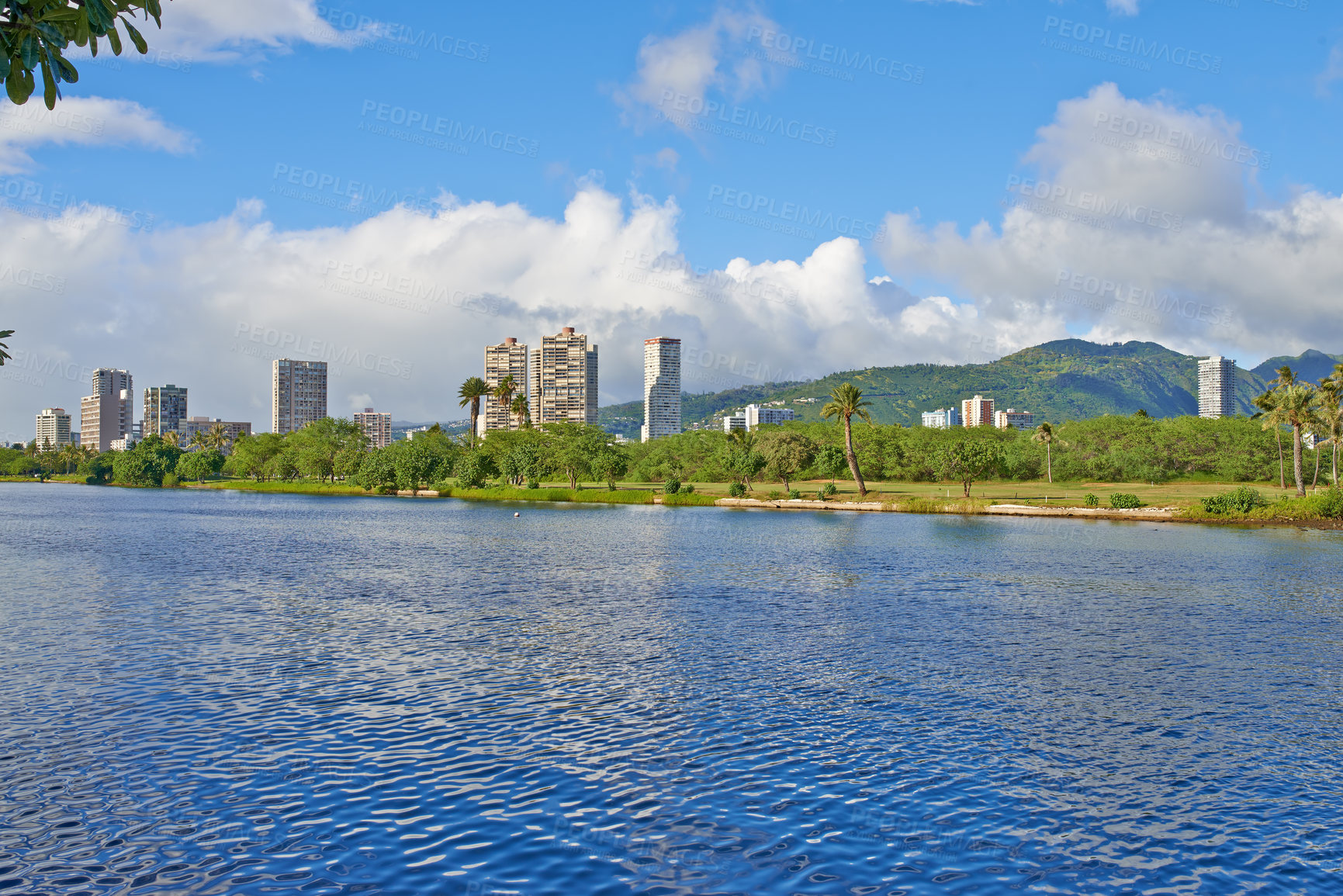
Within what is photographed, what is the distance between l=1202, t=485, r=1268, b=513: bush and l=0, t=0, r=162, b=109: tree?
108 meters

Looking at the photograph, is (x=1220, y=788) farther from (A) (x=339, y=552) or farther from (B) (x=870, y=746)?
(A) (x=339, y=552)

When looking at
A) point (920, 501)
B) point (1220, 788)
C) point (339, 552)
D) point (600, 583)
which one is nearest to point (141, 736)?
point (1220, 788)

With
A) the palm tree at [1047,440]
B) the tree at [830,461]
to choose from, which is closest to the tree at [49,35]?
the tree at [830,461]

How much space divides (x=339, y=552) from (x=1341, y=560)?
6484cm

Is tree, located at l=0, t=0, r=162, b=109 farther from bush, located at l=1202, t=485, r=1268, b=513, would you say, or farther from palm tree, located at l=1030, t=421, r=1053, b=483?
palm tree, located at l=1030, t=421, r=1053, b=483

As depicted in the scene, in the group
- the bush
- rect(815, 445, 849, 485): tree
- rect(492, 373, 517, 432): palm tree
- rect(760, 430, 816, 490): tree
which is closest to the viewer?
the bush

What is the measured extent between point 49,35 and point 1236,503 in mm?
109253

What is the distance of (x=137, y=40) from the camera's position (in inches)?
317

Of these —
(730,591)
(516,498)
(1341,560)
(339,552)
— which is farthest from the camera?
(516,498)

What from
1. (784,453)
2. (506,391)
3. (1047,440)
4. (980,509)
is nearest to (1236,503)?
(980,509)

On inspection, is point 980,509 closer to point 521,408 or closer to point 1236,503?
point 1236,503

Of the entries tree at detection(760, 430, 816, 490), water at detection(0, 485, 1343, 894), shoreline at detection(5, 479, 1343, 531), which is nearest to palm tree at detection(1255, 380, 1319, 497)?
shoreline at detection(5, 479, 1343, 531)

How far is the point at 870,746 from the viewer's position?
66.0ft

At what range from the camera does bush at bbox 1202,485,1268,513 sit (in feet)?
314
